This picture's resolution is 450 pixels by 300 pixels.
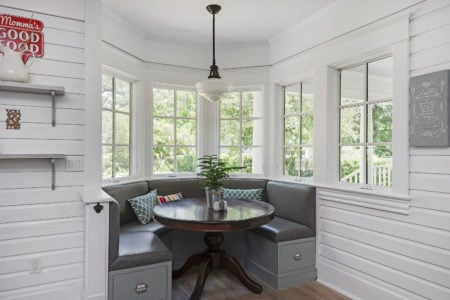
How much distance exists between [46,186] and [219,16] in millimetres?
2270

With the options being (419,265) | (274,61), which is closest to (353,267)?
(419,265)

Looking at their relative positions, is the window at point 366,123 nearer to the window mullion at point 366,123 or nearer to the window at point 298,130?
the window mullion at point 366,123

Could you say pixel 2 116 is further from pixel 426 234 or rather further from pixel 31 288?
pixel 426 234

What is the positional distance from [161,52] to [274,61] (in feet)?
4.65

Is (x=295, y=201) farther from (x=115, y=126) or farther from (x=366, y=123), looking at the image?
(x=115, y=126)

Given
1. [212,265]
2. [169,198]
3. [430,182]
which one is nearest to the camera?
[430,182]

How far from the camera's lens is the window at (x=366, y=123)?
255 cm

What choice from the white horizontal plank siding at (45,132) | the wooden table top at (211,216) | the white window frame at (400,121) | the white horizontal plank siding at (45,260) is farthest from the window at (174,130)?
the white window frame at (400,121)

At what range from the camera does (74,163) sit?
2295 mm

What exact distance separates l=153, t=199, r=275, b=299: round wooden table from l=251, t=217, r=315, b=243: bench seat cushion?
0.26 m

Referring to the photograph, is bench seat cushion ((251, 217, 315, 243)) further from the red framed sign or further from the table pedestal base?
the red framed sign

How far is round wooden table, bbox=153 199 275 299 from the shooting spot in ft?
7.45

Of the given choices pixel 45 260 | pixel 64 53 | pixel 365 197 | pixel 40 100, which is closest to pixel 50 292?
pixel 45 260

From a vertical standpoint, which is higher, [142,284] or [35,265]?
[35,265]
